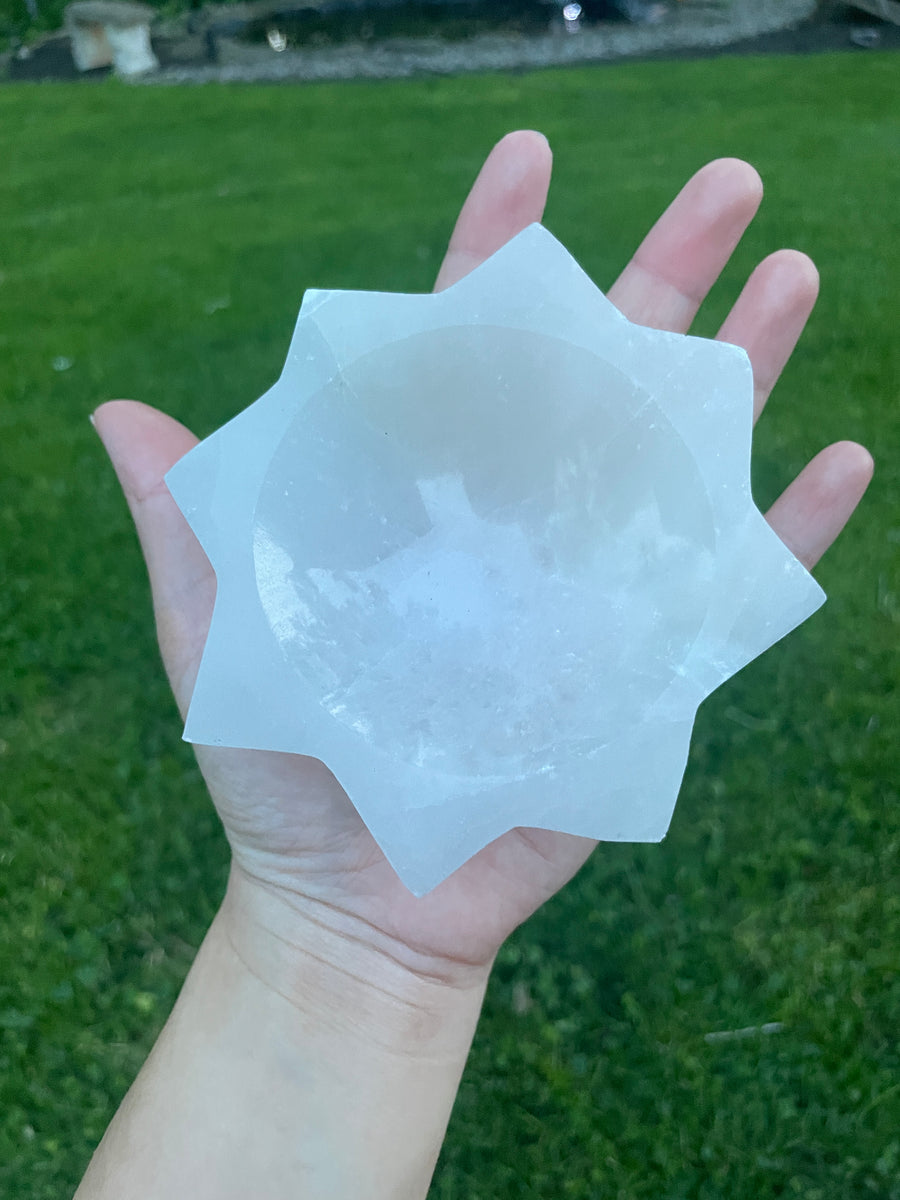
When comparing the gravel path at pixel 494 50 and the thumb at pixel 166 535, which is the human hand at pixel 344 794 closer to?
the thumb at pixel 166 535

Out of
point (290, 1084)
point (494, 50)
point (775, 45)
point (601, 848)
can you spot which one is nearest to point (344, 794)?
point (290, 1084)

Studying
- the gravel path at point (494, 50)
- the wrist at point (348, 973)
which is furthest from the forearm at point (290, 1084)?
the gravel path at point (494, 50)

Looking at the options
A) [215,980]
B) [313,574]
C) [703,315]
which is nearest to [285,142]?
[703,315]

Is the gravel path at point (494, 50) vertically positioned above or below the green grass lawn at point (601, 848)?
above

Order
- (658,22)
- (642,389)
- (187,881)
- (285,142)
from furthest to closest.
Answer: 1. (658,22)
2. (285,142)
3. (187,881)
4. (642,389)

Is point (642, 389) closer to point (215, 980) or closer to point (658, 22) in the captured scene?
point (215, 980)
